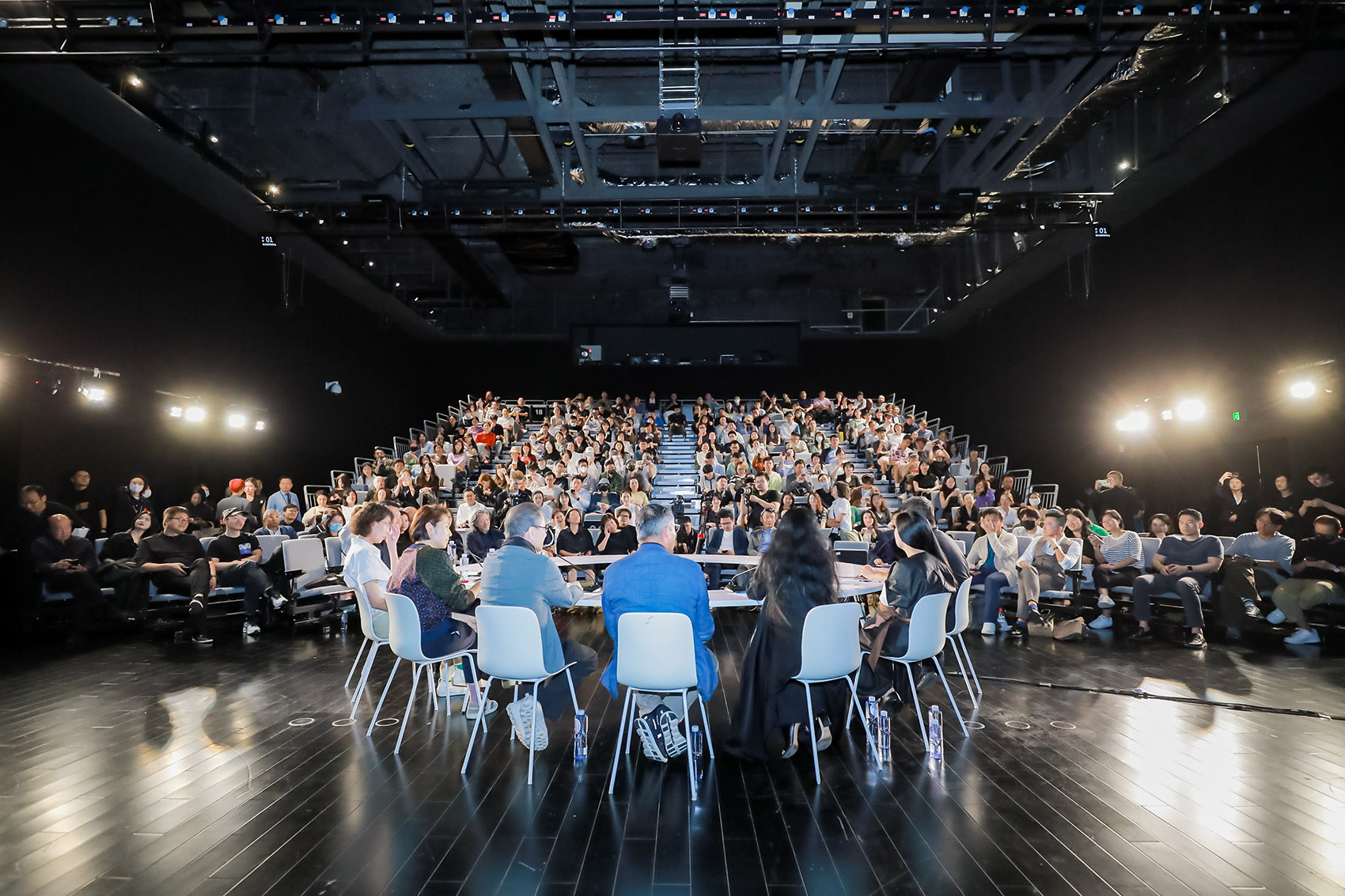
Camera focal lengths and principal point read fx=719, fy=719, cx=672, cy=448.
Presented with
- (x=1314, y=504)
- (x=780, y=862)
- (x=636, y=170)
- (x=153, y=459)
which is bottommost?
(x=780, y=862)

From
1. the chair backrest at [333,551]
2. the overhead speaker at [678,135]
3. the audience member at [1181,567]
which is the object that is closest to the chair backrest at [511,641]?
the chair backrest at [333,551]

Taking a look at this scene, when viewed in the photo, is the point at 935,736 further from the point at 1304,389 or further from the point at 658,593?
the point at 1304,389

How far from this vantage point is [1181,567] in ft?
19.5

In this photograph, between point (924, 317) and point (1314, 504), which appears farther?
point (924, 317)

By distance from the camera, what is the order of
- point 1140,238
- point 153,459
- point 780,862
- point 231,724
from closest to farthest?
point 780,862 < point 231,724 < point 153,459 < point 1140,238

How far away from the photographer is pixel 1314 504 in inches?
248

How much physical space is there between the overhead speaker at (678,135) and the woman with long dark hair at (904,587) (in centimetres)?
510

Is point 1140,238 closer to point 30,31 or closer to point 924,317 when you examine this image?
point 924,317

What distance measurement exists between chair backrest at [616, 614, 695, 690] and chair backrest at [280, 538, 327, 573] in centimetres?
471

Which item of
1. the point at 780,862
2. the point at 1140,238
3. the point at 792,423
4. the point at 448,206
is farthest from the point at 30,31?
the point at 1140,238

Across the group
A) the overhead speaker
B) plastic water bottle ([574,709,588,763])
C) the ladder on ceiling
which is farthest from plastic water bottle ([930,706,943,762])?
the overhead speaker

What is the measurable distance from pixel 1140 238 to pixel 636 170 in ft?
22.4

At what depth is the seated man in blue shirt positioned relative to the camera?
311cm

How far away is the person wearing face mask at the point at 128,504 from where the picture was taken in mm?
7859
